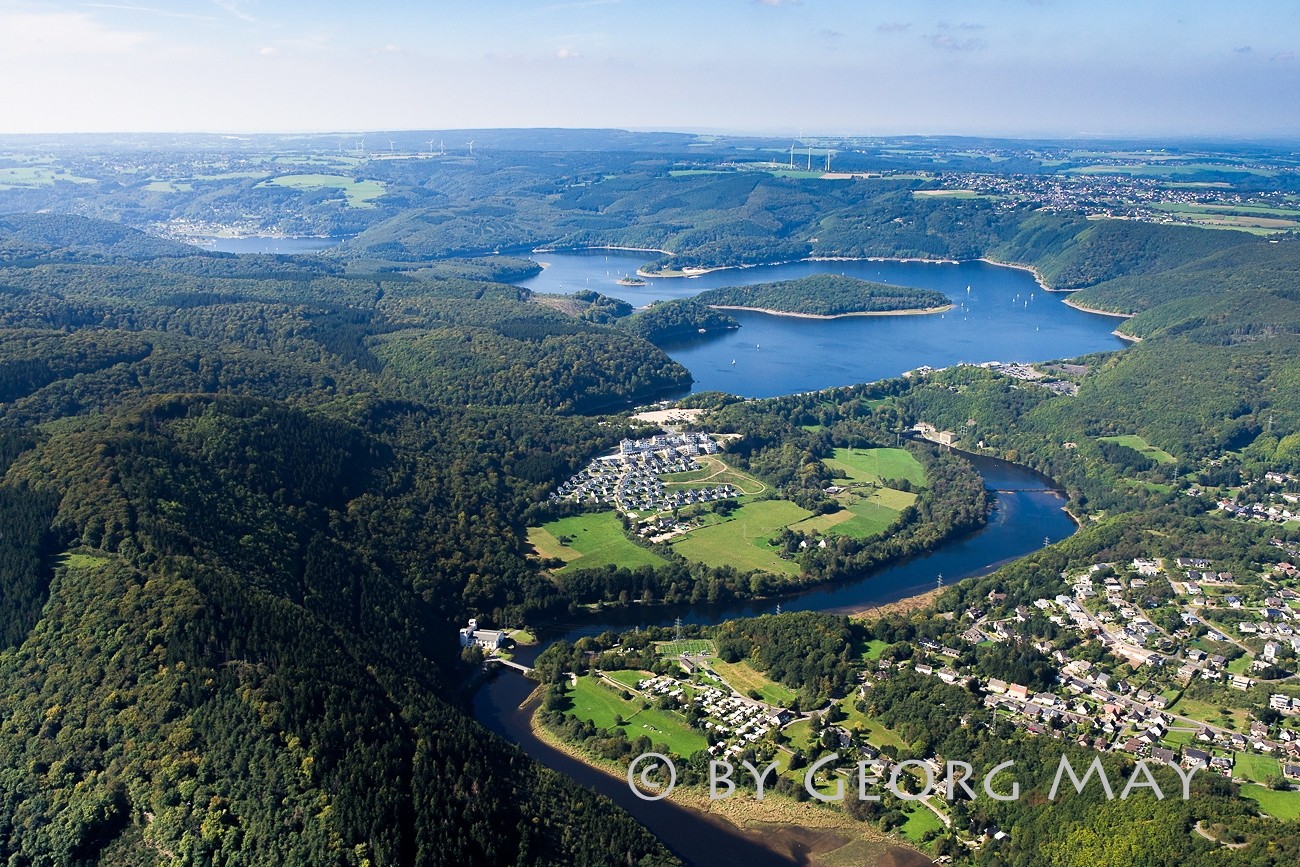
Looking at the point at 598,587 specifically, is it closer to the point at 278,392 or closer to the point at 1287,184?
the point at 278,392

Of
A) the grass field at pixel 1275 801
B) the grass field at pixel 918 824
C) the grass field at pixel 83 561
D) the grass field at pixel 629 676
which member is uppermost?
the grass field at pixel 83 561

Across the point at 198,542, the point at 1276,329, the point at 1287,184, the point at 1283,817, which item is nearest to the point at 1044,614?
the point at 1283,817

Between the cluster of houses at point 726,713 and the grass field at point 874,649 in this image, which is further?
the grass field at point 874,649

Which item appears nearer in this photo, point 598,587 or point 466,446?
point 598,587

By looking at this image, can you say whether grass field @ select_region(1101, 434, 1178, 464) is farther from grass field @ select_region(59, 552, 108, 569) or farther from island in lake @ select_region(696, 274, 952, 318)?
grass field @ select_region(59, 552, 108, 569)

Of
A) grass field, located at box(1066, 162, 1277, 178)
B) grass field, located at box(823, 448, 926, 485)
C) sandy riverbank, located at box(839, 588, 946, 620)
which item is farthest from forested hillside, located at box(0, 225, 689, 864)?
grass field, located at box(1066, 162, 1277, 178)

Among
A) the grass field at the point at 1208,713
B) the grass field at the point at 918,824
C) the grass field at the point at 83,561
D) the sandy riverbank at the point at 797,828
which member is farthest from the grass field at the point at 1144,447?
the grass field at the point at 83,561

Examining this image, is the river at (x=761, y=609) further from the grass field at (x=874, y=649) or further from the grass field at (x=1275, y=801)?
the grass field at (x=1275, y=801)

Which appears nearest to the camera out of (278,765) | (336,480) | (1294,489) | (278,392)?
(278,765)
